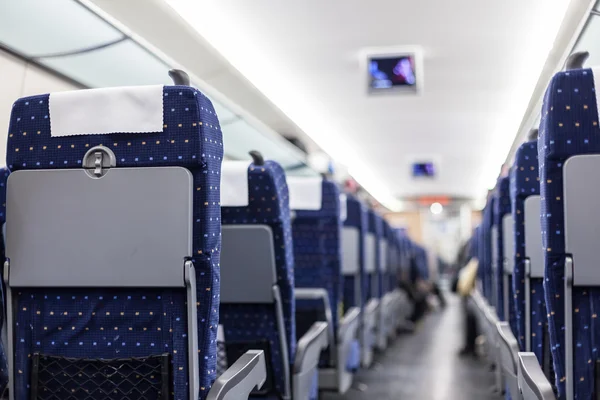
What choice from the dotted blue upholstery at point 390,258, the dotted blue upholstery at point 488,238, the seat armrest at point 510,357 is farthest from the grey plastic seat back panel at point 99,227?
the dotted blue upholstery at point 390,258

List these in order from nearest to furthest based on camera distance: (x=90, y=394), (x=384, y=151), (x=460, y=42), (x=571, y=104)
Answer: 1. (x=571, y=104)
2. (x=90, y=394)
3. (x=460, y=42)
4. (x=384, y=151)

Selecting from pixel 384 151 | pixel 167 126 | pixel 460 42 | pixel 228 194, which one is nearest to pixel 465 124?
pixel 384 151

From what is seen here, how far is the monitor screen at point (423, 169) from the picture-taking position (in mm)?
14836

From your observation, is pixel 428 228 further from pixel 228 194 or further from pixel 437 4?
pixel 228 194

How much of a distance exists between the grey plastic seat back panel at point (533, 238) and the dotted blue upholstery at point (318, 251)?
136 cm

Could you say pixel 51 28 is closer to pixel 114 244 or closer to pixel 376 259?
pixel 114 244

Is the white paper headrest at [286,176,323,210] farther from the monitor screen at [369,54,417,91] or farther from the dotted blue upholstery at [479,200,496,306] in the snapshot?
the monitor screen at [369,54,417,91]

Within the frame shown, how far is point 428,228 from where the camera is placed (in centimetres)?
2552

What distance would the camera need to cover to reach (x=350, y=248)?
509cm

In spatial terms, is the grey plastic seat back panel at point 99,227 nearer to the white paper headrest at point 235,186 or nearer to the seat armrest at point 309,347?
the white paper headrest at point 235,186

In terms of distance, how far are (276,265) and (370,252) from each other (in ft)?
11.3

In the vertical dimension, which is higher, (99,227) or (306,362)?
(99,227)

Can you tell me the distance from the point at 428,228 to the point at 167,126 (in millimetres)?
24481

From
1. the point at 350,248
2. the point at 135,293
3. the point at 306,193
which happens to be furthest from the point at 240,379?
the point at 350,248
